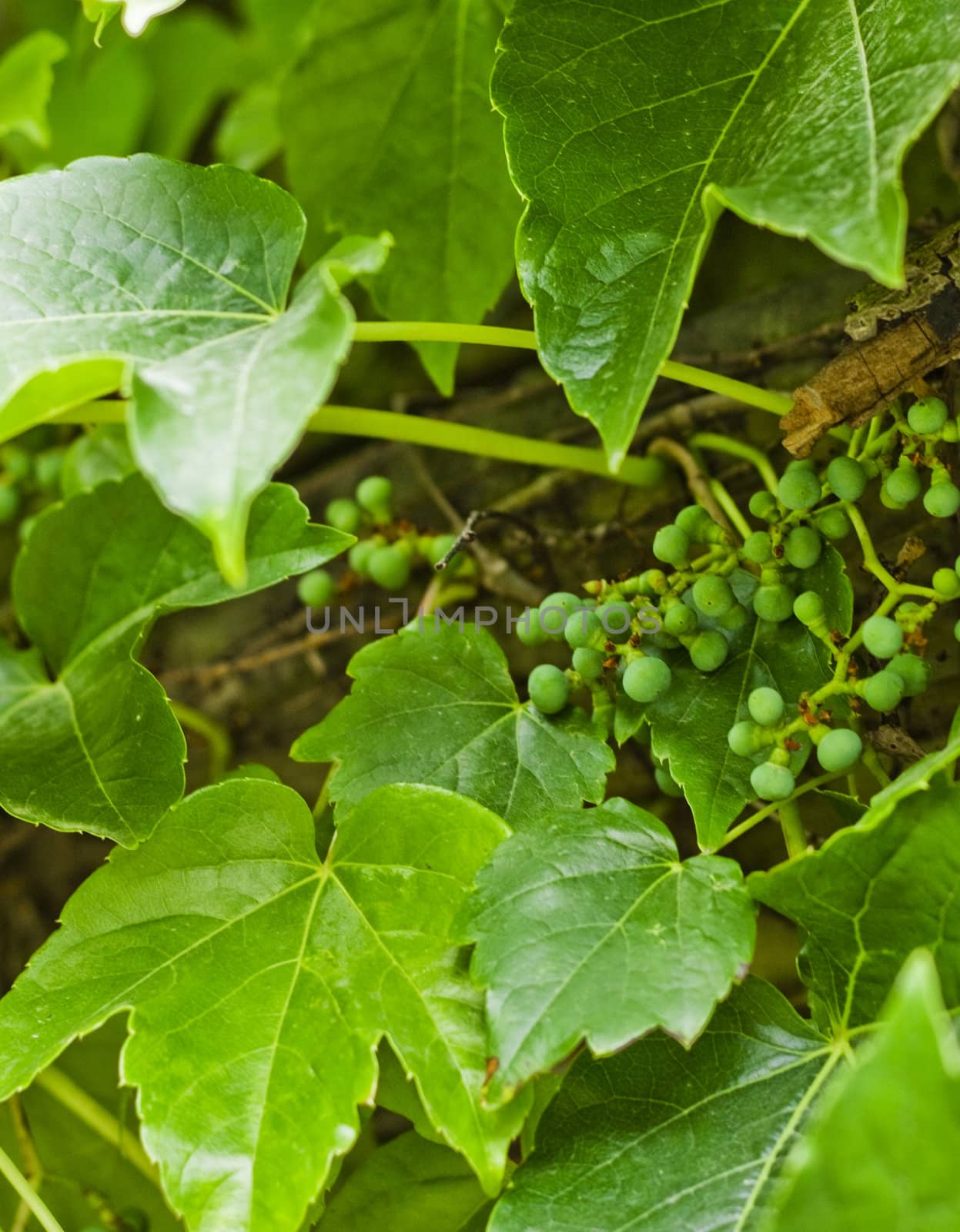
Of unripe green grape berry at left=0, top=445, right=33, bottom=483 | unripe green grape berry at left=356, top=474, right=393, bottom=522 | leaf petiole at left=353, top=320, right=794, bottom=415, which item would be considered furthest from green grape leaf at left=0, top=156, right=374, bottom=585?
unripe green grape berry at left=0, top=445, right=33, bottom=483

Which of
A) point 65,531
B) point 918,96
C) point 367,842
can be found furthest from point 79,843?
point 918,96

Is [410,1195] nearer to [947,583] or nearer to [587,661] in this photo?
[587,661]

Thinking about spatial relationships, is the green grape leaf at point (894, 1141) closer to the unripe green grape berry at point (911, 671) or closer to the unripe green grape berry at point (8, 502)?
the unripe green grape berry at point (911, 671)

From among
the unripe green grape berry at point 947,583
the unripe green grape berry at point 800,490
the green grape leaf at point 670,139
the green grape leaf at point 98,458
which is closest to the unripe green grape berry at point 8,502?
the green grape leaf at point 98,458

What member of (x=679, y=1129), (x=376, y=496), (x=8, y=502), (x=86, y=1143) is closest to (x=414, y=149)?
(x=376, y=496)

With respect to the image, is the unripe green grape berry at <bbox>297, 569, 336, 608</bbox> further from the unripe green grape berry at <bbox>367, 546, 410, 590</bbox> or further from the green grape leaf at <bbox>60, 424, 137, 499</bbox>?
the green grape leaf at <bbox>60, 424, 137, 499</bbox>
